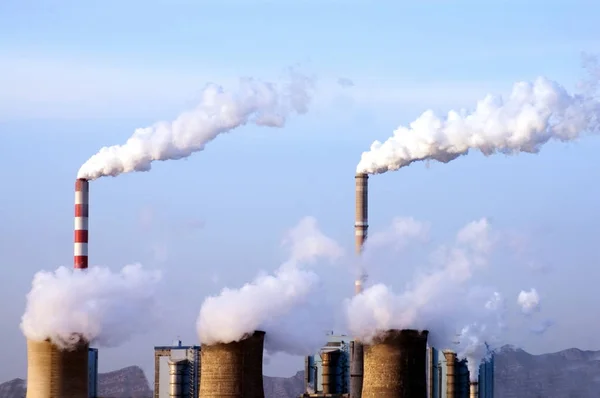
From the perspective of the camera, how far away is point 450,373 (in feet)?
196

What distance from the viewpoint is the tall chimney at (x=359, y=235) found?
183ft

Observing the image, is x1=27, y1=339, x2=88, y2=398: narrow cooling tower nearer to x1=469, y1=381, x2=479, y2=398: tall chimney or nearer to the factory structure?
the factory structure

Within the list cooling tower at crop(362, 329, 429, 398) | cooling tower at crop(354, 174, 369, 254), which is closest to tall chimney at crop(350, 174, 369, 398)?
cooling tower at crop(354, 174, 369, 254)

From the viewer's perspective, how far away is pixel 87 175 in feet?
166

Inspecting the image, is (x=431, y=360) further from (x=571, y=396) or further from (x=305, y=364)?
(x=571, y=396)

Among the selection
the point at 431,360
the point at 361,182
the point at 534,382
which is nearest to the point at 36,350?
the point at 361,182

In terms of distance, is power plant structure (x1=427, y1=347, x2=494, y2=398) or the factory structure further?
power plant structure (x1=427, y1=347, x2=494, y2=398)

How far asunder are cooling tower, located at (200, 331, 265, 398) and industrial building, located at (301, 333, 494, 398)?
14.3 m

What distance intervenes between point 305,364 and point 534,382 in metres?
23.2

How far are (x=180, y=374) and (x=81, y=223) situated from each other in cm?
1110

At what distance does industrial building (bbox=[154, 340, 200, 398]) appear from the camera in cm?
5912

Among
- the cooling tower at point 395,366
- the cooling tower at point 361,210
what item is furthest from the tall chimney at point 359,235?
the cooling tower at point 395,366

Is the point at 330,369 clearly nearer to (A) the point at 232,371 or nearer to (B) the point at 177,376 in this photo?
(B) the point at 177,376

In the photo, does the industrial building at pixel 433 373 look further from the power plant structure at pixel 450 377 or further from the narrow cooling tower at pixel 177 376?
the narrow cooling tower at pixel 177 376
